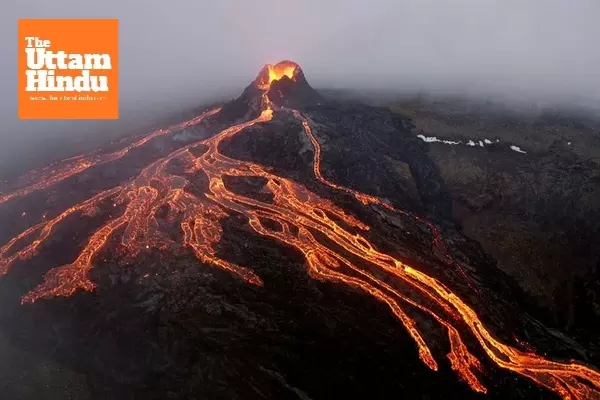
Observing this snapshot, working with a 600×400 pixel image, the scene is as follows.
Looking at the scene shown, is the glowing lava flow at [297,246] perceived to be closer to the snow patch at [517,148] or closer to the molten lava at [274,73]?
the molten lava at [274,73]

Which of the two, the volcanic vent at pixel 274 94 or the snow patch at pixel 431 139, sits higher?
the volcanic vent at pixel 274 94

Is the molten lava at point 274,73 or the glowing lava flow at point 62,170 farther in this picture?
the molten lava at point 274,73

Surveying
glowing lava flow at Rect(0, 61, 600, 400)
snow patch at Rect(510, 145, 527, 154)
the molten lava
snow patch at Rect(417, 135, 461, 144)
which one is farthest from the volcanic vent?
snow patch at Rect(510, 145, 527, 154)

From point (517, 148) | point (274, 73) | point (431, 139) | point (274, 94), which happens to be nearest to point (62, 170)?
point (274, 94)

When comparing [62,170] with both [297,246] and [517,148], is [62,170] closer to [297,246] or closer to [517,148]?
[297,246]

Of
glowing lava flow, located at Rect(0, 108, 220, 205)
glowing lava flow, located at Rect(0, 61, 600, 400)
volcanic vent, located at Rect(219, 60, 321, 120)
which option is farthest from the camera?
volcanic vent, located at Rect(219, 60, 321, 120)

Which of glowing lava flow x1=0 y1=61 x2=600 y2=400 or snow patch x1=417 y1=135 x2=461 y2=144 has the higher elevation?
snow patch x1=417 y1=135 x2=461 y2=144

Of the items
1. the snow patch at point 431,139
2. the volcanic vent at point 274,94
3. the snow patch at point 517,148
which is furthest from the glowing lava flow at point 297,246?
the snow patch at point 517,148

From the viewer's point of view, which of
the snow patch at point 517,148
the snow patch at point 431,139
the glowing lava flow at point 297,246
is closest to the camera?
the glowing lava flow at point 297,246

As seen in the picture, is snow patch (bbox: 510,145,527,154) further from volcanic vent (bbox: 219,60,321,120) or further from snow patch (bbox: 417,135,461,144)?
volcanic vent (bbox: 219,60,321,120)
